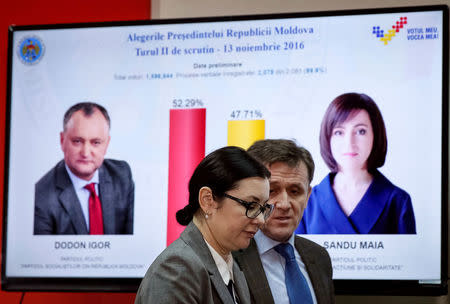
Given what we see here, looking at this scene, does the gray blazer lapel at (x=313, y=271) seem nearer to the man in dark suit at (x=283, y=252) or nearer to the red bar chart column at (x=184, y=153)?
the man in dark suit at (x=283, y=252)

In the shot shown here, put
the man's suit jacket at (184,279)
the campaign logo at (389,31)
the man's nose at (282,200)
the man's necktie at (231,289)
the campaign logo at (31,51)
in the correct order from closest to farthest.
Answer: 1. the man's suit jacket at (184,279)
2. the man's necktie at (231,289)
3. the man's nose at (282,200)
4. the campaign logo at (389,31)
5. the campaign logo at (31,51)

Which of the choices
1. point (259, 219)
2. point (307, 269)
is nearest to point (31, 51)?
point (307, 269)

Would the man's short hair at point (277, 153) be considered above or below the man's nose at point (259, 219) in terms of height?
above

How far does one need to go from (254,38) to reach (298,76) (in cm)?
32

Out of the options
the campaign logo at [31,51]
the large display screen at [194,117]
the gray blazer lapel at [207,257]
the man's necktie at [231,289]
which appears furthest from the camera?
the campaign logo at [31,51]

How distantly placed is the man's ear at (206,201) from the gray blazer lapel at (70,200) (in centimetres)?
164

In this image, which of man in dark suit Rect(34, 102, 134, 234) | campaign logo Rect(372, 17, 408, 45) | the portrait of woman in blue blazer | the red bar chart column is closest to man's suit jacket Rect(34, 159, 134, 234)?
man in dark suit Rect(34, 102, 134, 234)

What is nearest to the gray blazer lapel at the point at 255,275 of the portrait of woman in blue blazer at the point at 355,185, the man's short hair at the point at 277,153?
the man's short hair at the point at 277,153

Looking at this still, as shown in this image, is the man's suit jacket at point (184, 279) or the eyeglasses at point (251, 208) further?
the eyeglasses at point (251, 208)

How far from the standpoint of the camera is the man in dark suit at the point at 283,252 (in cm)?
262

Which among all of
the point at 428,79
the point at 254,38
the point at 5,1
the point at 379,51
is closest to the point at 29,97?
the point at 5,1

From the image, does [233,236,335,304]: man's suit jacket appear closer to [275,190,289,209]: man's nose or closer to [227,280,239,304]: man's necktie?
[275,190,289,209]: man's nose

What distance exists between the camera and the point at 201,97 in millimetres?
3537

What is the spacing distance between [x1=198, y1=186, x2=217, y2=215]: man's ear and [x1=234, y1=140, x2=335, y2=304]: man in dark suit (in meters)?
0.60
